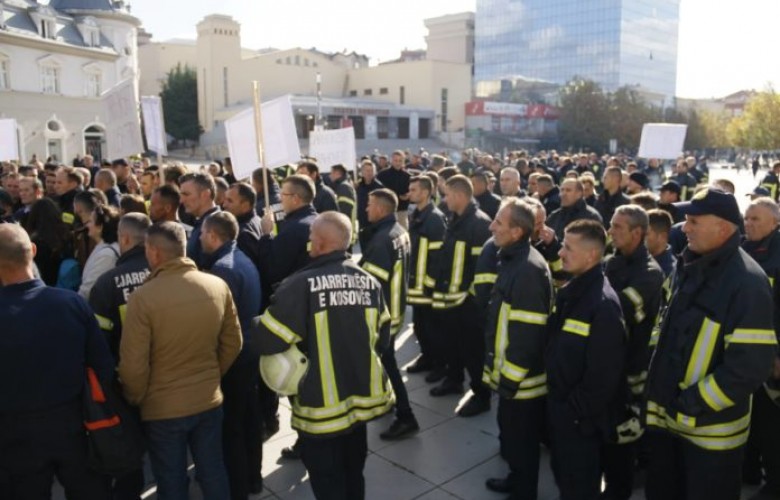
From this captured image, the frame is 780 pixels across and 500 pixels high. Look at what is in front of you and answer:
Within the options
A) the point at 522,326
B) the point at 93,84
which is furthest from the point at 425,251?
the point at 93,84

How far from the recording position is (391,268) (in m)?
4.95

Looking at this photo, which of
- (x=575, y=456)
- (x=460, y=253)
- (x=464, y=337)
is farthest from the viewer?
(x=464, y=337)

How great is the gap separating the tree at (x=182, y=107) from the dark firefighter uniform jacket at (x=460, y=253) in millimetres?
60076

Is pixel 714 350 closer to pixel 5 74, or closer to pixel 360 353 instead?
pixel 360 353

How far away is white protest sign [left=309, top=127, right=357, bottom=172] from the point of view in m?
10.2

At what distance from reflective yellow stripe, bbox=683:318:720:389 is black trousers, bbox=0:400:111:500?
10.5 feet

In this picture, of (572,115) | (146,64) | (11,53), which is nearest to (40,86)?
(11,53)

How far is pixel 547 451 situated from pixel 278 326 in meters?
2.84

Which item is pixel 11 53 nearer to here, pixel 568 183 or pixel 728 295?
pixel 568 183

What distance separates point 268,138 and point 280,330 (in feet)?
11.9

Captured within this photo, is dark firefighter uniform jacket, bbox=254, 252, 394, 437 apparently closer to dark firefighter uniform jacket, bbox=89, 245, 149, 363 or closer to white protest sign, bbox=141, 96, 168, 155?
dark firefighter uniform jacket, bbox=89, 245, 149, 363

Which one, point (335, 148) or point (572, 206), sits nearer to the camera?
point (572, 206)

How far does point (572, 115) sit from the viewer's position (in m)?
65.1

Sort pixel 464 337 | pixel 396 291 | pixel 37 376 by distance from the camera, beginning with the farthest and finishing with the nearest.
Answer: pixel 464 337 < pixel 396 291 < pixel 37 376
